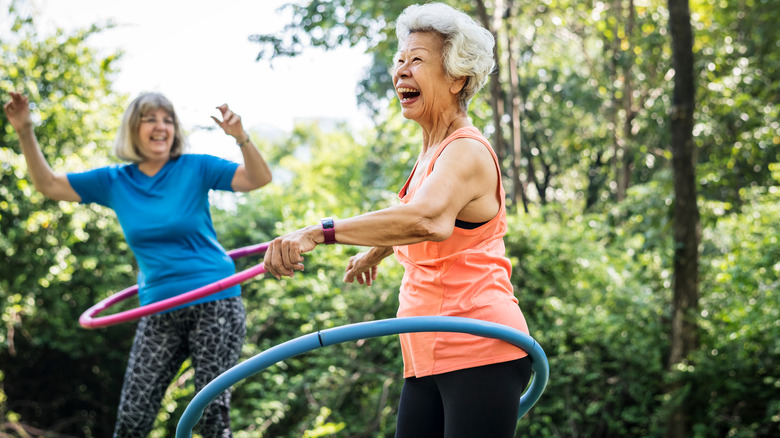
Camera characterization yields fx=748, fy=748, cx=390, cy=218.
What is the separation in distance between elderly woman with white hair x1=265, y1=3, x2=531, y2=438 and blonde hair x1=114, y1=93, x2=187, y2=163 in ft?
4.77

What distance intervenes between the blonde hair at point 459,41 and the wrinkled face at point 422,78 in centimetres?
2

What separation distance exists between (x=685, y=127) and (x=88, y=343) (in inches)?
249

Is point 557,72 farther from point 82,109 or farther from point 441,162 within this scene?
point 441,162

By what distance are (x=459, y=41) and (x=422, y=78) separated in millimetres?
139

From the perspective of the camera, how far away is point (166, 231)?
300 cm

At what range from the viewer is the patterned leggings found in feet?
9.68

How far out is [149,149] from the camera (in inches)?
125

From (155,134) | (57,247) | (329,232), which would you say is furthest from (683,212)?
(57,247)

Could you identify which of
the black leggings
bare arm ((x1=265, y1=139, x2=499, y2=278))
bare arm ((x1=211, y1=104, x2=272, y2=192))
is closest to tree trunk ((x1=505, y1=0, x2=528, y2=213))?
bare arm ((x1=211, y1=104, x2=272, y2=192))

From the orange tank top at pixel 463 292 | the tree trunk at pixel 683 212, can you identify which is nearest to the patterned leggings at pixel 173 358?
the orange tank top at pixel 463 292

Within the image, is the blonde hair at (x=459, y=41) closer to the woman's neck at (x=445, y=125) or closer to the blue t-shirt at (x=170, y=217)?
the woman's neck at (x=445, y=125)

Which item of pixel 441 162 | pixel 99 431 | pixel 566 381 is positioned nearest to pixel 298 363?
pixel 566 381

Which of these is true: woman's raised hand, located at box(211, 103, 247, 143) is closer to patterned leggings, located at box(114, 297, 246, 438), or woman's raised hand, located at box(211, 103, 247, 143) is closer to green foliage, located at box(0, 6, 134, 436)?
patterned leggings, located at box(114, 297, 246, 438)

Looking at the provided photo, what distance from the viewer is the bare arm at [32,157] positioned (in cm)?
311
